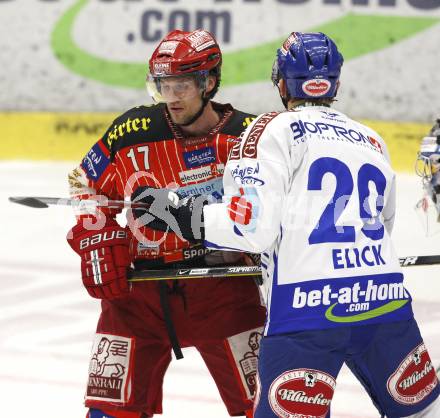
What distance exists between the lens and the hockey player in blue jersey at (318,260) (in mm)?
2291

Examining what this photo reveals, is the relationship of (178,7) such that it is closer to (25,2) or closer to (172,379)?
(25,2)

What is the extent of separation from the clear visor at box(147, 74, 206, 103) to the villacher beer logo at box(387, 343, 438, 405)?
0.91 m

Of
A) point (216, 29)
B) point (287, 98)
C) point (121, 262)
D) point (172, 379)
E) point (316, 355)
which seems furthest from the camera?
point (216, 29)

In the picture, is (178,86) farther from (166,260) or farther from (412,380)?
(412,380)

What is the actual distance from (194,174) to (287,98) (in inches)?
18.3

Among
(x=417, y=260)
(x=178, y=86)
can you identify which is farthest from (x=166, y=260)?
(x=417, y=260)

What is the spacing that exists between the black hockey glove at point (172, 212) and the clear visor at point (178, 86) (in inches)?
11.0

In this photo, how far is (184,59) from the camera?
9.22 ft

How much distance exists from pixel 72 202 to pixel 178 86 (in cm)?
42

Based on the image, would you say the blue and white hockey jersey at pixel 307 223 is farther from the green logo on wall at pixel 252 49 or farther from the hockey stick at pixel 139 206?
the green logo on wall at pixel 252 49

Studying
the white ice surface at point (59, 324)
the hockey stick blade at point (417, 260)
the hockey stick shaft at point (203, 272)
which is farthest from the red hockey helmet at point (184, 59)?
the white ice surface at point (59, 324)

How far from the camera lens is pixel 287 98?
2.51 meters

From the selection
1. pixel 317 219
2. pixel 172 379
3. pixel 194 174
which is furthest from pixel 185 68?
pixel 172 379

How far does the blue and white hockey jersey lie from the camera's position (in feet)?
7.55
